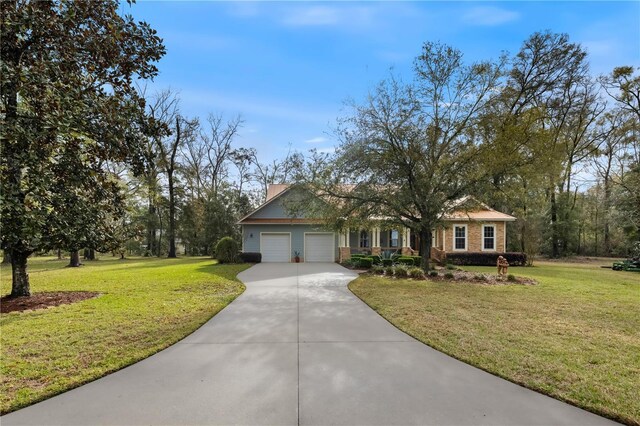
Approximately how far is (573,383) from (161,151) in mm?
30212

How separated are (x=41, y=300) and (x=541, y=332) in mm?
10744

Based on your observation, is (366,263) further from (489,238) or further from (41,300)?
(41,300)

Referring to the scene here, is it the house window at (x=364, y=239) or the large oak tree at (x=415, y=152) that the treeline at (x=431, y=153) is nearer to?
the large oak tree at (x=415, y=152)

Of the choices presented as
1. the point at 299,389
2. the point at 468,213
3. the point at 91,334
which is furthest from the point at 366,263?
the point at 299,389

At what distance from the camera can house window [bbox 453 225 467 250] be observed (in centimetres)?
2033

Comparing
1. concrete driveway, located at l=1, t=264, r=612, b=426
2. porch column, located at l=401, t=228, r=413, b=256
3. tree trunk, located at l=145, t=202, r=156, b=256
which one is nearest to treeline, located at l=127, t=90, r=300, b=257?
tree trunk, located at l=145, t=202, r=156, b=256

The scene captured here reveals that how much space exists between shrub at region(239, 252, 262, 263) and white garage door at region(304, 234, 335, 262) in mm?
2968

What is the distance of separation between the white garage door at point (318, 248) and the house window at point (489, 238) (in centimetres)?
955

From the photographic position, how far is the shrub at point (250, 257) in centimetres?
1944

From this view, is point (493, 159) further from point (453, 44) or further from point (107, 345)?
point (107, 345)

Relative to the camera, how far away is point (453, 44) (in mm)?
12320

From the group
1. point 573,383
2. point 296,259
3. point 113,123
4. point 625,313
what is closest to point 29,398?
point 113,123

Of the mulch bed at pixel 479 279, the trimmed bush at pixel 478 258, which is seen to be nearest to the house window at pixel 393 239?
the trimmed bush at pixel 478 258

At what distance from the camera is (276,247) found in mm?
20531
